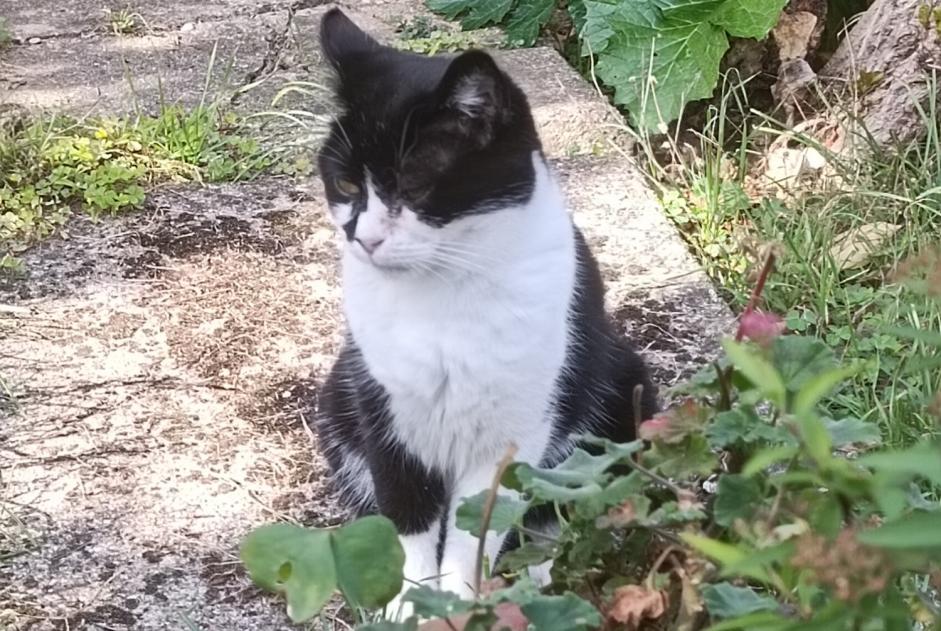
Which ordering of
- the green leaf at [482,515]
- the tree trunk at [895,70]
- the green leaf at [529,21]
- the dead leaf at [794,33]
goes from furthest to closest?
the green leaf at [529,21], the dead leaf at [794,33], the tree trunk at [895,70], the green leaf at [482,515]

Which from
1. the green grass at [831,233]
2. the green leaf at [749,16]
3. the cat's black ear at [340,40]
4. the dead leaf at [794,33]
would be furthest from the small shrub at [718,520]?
the dead leaf at [794,33]

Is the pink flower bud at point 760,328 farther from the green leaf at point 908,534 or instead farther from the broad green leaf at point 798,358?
the green leaf at point 908,534

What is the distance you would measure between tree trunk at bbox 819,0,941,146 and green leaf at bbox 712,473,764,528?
193 centimetres

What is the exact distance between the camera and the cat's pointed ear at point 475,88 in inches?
A: 52.7

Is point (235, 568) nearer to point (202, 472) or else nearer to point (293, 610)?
point (202, 472)

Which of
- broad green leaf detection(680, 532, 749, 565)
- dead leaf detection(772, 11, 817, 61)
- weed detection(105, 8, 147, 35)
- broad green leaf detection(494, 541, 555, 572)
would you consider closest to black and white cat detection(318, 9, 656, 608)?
broad green leaf detection(494, 541, 555, 572)

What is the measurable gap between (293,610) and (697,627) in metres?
0.29

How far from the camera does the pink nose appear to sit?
1459mm

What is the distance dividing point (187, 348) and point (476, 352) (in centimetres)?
78

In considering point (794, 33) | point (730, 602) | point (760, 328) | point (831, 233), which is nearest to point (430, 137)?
point (760, 328)

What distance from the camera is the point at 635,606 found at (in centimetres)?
85

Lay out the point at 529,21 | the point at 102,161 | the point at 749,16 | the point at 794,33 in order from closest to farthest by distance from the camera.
Answer: the point at 102,161 < the point at 749,16 < the point at 794,33 < the point at 529,21

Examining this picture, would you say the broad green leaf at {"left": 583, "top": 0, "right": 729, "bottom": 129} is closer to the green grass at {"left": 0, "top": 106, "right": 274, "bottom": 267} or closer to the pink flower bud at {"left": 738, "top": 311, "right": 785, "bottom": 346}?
the green grass at {"left": 0, "top": 106, "right": 274, "bottom": 267}

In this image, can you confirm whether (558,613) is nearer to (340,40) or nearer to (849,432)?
(849,432)
